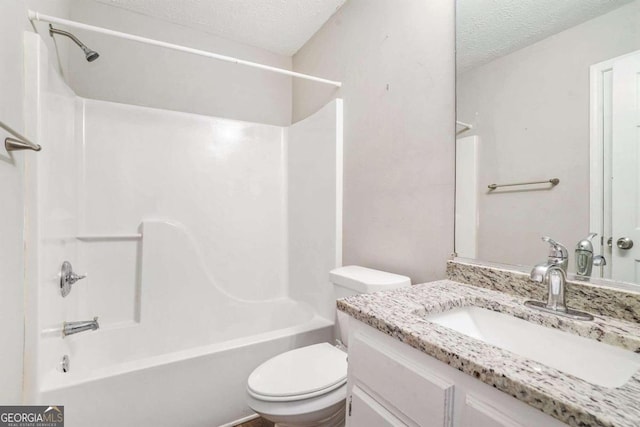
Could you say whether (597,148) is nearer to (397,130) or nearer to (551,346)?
(551,346)

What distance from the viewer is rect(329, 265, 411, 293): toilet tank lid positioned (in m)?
1.27

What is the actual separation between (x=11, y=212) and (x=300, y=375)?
49.1 inches

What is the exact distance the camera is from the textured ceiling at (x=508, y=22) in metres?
0.85

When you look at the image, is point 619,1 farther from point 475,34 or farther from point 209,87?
point 209,87

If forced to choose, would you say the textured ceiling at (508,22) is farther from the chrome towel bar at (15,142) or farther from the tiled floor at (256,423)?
the tiled floor at (256,423)

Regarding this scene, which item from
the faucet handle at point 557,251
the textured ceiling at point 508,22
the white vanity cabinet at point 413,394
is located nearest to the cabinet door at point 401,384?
the white vanity cabinet at point 413,394

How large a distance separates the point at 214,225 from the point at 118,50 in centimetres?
136

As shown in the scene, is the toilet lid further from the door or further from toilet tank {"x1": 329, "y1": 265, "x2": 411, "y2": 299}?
the door

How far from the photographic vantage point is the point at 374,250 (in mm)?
1600

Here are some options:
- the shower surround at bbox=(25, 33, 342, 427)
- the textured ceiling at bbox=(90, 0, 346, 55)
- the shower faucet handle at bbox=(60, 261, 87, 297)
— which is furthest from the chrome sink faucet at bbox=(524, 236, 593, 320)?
the shower faucet handle at bbox=(60, 261, 87, 297)

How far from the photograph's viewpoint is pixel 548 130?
0.90 meters

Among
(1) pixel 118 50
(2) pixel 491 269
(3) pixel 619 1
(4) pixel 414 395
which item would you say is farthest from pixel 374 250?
(1) pixel 118 50

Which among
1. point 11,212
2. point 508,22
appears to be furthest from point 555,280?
point 11,212

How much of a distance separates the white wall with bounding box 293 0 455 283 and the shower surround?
20 cm
